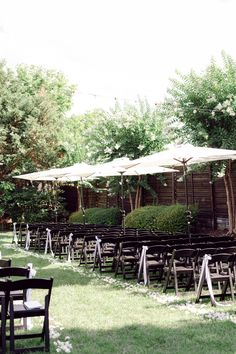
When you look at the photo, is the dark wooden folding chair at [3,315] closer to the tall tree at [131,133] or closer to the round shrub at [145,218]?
the round shrub at [145,218]

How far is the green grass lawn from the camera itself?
6230 millimetres

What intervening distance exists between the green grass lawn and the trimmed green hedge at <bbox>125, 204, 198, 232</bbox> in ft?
23.5

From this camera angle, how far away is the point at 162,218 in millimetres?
18141

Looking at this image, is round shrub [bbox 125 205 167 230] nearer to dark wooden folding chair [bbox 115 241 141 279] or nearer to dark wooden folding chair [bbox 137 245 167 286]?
dark wooden folding chair [bbox 115 241 141 279]

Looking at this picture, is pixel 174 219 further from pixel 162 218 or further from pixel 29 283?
pixel 29 283

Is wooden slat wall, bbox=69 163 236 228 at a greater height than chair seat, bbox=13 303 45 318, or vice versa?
wooden slat wall, bbox=69 163 236 228

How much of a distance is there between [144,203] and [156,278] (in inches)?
485

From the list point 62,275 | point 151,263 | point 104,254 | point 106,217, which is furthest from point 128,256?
point 106,217

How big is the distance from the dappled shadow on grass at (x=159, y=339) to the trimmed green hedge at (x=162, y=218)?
10.3 metres

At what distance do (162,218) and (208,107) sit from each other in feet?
14.6

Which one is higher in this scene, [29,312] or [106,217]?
[106,217]

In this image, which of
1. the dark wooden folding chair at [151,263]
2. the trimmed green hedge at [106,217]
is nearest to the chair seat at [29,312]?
the dark wooden folding chair at [151,263]

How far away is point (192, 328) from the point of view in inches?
273

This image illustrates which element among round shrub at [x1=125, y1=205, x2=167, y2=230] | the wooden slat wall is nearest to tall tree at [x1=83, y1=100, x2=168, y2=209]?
the wooden slat wall
